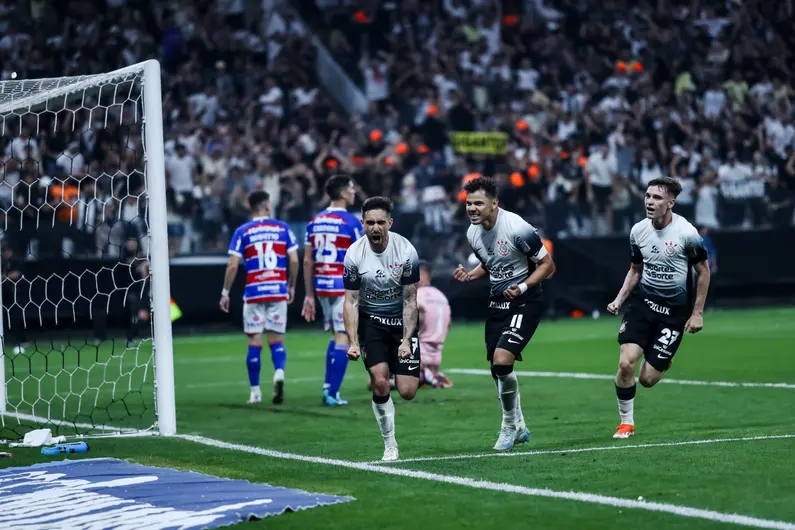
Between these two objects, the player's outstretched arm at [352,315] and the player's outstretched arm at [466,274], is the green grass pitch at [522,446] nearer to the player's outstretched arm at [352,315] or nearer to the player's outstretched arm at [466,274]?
the player's outstretched arm at [352,315]

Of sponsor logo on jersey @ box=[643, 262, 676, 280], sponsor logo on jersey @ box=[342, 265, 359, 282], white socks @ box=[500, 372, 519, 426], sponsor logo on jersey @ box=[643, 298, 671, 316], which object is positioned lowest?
white socks @ box=[500, 372, 519, 426]

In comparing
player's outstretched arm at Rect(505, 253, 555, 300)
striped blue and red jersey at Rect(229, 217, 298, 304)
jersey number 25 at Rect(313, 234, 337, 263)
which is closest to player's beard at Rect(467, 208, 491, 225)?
player's outstretched arm at Rect(505, 253, 555, 300)

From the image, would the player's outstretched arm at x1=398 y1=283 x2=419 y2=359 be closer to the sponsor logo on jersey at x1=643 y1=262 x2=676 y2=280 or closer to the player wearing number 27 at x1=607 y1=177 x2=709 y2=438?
the player wearing number 27 at x1=607 y1=177 x2=709 y2=438

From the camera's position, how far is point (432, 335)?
48.9ft

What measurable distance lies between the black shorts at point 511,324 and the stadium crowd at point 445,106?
1262cm

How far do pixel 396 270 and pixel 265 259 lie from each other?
4748mm

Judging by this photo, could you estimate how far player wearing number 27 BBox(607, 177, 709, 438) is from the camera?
1012cm

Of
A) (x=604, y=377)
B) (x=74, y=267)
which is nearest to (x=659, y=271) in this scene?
(x=604, y=377)

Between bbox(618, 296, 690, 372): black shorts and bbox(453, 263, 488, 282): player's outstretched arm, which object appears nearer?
bbox(453, 263, 488, 282): player's outstretched arm

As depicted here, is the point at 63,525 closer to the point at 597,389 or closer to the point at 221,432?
the point at 221,432

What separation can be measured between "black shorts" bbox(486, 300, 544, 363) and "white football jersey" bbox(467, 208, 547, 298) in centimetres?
10

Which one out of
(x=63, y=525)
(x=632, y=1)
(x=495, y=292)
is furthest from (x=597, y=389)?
(x=632, y=1)

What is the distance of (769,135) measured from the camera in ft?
97.8

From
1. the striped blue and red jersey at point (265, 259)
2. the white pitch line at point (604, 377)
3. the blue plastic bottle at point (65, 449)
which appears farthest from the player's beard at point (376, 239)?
the white pitch line at point (604, 377)
